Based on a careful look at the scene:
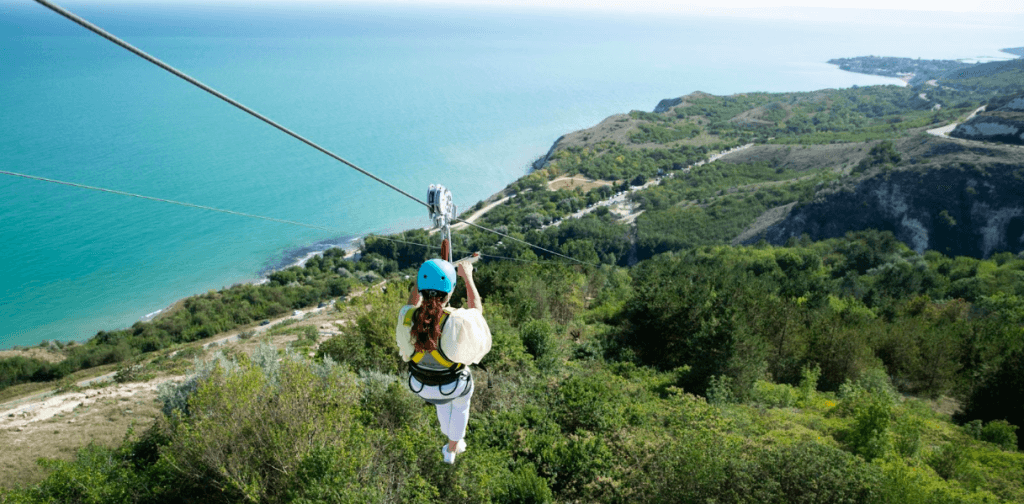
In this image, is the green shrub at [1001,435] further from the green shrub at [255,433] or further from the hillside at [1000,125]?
the hillside at [1000,125]

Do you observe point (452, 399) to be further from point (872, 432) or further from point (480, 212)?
point (480, 212)

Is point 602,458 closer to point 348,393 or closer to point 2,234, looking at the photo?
point 348,393

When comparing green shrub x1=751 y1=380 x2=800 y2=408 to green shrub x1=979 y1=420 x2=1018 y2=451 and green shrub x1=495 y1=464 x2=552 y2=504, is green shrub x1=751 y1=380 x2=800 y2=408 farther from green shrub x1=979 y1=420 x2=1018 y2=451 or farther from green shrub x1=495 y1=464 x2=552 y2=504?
green shrub x1=495 y1=464 x2=552 y2=504

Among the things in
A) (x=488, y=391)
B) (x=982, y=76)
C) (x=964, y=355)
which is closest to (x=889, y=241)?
(x=964, y=355)

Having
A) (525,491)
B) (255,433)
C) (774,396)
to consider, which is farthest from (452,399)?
(774,396)

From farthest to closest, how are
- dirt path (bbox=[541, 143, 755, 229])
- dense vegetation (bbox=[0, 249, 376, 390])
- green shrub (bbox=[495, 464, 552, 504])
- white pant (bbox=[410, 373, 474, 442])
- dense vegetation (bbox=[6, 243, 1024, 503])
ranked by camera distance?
dirt path (bbox=[541, 143, 755, 229])
dense vegetation (bbox=[0, 249, 376, 390])
green shrub (bbox=[495, 464, 552, 504])
dense vegetation (bbox=[6, 243, 1024, 503])
white pant (bbox=[410, 373, 474, 442])

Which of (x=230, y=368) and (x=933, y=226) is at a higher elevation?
(x=230, y=368)

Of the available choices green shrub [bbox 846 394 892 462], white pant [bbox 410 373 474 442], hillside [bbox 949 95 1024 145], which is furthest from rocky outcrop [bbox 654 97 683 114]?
white pant [bbox 410 373 474 442]
